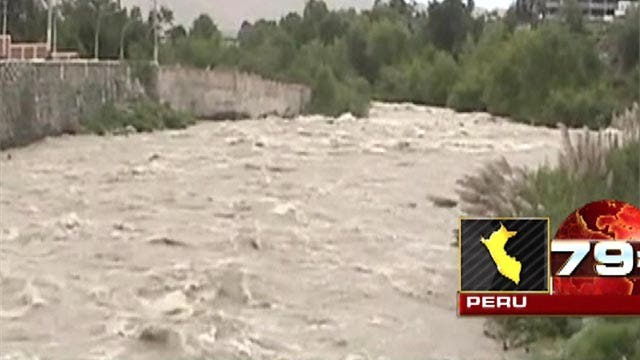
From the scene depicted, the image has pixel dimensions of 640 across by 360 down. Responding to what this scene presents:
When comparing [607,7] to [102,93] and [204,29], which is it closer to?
[102,93]

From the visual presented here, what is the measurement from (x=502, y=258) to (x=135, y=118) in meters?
18.6

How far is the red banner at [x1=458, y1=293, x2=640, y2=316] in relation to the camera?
3.08 m

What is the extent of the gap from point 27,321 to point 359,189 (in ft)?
20.3

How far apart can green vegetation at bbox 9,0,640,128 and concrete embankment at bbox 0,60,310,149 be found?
195 centimetres

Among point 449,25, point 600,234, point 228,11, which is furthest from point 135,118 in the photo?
point 228,11

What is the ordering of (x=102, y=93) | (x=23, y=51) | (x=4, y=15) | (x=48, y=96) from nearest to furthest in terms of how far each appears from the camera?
1. (x=48, y=96)
2. (x=102, y=93)
3. (x=23, y=51)
4. (x=4, y=15)

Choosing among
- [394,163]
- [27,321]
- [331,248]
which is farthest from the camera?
[394,163]

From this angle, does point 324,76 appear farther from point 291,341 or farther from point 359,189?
point 291,341

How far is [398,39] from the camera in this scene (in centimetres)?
3841

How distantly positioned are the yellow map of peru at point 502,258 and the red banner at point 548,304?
0.05 meters

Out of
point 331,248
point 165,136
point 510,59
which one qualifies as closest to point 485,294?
point 331,248

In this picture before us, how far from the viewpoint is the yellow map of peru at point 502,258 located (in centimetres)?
313

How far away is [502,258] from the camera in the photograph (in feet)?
10.3
